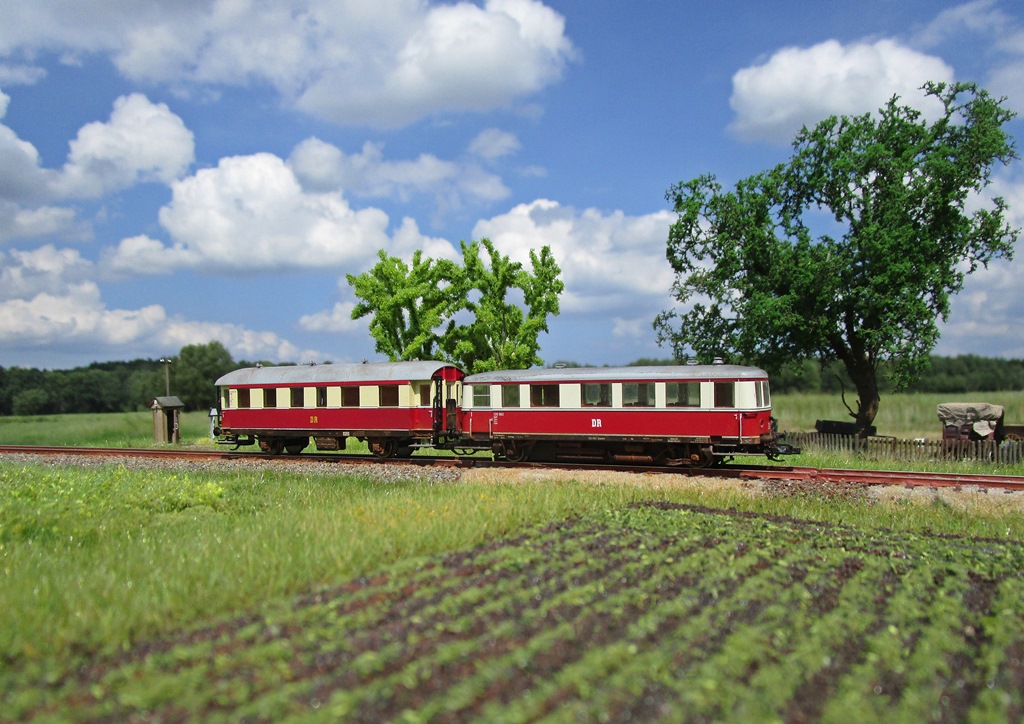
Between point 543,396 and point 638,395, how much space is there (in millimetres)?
2936

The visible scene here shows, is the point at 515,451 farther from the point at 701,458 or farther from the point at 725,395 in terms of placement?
the point at 725,395

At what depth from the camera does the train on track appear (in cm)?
2019

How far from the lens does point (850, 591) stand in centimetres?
833

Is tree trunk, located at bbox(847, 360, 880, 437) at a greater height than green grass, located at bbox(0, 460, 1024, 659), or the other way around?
tree trunk, located at bbox(847, 360, 880, 437)

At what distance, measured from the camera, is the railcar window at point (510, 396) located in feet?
74.3

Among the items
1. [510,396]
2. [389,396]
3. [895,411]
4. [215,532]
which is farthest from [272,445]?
[895,411]

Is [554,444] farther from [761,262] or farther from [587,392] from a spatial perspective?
[761,262]

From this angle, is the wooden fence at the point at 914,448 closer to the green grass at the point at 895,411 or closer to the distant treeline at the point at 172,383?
the green grass at the point at 895,411

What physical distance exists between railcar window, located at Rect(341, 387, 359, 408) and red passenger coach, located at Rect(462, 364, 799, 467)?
12.8 ft

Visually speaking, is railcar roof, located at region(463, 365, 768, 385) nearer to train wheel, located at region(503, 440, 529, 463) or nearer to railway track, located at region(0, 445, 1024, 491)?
train wheel, located at region(503, 440, 529, 463)

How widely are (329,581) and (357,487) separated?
8.78 metres

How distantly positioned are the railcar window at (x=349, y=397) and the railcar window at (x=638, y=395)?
9.27 m

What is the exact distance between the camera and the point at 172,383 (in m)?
74.9

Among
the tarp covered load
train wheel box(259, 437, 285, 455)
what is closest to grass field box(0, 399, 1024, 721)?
the tarp covered load
